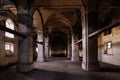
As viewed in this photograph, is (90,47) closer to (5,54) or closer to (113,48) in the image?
(113,48)

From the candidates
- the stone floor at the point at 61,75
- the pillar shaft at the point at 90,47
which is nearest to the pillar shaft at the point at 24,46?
the stone floor at the point at 61,75

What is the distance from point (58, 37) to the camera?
1464 inches

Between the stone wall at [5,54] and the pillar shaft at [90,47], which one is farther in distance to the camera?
the stone wall at [5,54]

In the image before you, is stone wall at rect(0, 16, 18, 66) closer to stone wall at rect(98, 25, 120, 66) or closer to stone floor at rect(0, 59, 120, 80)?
stone floor at rect(0, 59, 120, 80)

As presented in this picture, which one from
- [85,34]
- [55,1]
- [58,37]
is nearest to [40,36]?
[55,1]

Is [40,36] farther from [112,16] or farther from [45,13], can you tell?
[112,16]

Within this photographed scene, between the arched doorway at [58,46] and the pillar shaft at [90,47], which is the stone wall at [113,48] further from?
the arched doorway at [58,46]

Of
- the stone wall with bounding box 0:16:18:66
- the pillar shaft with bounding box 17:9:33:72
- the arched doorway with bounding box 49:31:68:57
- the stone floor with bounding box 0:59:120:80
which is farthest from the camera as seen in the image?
the arched doorway with bounding box 49:31:68:57

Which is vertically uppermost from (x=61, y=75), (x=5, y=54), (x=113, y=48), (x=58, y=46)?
(x=58, y=46)

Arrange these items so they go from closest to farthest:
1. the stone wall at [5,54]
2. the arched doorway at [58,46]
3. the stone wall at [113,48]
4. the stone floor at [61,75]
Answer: the stone floor at [61,75]
the stone wall at [5,54]
the stone wall at [113,48]
the arched doorway at [58,46]

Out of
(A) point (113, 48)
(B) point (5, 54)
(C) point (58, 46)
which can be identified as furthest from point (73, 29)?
(C) point (58, 46)

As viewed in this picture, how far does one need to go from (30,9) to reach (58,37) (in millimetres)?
26418

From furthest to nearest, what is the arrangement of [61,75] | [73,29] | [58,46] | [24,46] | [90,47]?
[58,46] → [73,29] → [90,47] → [24,46] → [61,75]

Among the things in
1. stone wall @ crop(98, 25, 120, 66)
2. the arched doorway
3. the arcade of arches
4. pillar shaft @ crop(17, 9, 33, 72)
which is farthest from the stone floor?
the arched doorway
